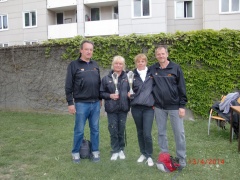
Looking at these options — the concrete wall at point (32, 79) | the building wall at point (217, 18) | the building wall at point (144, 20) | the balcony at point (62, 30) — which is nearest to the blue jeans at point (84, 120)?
the concrete wall at point (32, 79)

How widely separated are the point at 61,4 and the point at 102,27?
4083 mm

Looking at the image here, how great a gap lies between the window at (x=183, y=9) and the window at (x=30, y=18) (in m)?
10.9

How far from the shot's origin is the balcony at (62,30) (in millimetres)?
17781

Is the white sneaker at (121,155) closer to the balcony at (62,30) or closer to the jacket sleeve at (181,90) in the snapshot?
the jacket sleeve at (181,90)

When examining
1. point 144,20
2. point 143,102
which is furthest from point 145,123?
point 144,20

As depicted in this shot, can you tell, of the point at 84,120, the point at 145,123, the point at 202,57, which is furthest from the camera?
the point at 202,57

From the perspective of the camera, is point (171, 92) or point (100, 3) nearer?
point (171, 92)

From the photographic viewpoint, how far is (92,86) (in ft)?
13.3

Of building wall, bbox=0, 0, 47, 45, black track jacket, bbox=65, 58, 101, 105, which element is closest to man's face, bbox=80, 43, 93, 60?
black track jacket, bbox=65, 58, 101, 105

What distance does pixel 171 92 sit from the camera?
3.64m

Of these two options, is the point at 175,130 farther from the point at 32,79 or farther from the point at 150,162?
the point at 32,79

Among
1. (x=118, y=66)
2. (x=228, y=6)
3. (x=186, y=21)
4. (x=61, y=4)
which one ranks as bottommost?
(x=118, y=66)

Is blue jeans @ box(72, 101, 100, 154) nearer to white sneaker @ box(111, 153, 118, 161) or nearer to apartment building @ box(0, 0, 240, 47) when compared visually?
white sneaker @ box(111, 153, 118, 161)

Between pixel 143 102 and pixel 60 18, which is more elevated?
pixel 60 18
